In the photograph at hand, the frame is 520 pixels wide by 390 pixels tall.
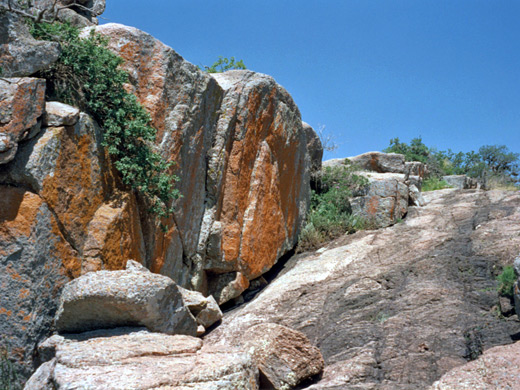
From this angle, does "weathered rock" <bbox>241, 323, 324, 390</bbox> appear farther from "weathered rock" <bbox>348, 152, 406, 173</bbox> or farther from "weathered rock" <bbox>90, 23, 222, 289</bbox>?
"weathered rock" <bbox>348, 152, 406, 173</bbox>

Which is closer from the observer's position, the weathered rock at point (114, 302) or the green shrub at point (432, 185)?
the weathered rock at point (114, 302)

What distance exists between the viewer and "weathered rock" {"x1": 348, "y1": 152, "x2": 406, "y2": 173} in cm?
1667

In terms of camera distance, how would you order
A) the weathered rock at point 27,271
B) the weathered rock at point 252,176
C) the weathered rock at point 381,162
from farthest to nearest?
the weathered rock at point 381,162 < the weathered rock at point 252,176 < the weathered rock at point 27,271

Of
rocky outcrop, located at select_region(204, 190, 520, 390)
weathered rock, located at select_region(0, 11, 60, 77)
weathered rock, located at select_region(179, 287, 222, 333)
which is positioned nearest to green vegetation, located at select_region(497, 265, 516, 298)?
rocky outcrop, located at select_region(204, 190, 520, 390)

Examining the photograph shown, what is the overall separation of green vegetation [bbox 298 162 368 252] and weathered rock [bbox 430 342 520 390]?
7284 mm

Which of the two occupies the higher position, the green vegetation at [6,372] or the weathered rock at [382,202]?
the weathered rock at [382,202]

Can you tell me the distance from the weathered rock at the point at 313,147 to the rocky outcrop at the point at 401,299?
341cm

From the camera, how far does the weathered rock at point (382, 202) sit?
43.6 ft

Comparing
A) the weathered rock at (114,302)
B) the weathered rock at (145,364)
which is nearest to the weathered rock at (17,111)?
the weathered rock at (114,302)

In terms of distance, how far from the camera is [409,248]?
10188mm

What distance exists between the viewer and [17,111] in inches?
249

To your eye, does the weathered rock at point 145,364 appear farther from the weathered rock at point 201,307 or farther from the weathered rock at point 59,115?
the weathered rock at point 59,115

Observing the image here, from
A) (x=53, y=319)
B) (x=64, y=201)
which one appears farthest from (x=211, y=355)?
(x=64, y=201)

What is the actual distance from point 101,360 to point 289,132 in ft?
27.9
